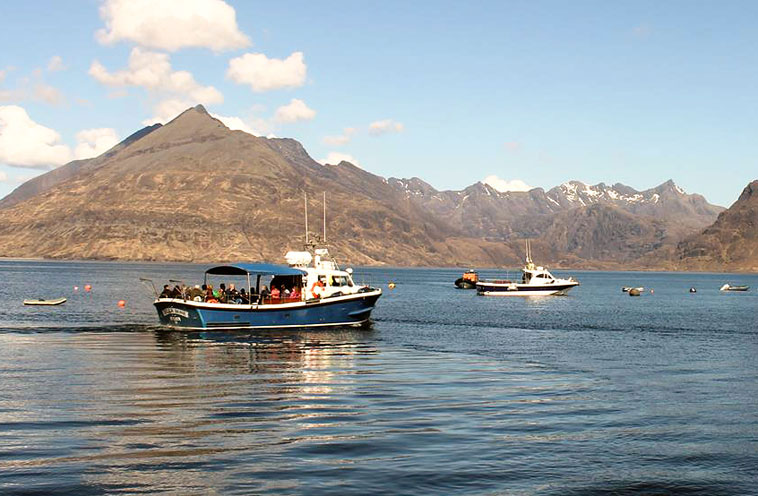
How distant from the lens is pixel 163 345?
4881 centimetres

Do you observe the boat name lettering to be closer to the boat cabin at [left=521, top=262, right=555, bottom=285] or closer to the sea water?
the sea water

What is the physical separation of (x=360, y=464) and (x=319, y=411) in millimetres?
7247

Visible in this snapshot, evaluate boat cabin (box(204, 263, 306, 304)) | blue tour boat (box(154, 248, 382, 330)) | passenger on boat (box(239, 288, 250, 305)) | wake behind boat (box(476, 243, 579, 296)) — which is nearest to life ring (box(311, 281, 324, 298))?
blue tour boat (box(154, 248, 382, 330))

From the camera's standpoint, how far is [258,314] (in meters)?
56.2

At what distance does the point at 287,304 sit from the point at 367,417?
32.0 meters

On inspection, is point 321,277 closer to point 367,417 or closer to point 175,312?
point 175,312

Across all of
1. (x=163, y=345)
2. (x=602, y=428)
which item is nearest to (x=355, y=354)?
(x=163, y=345)

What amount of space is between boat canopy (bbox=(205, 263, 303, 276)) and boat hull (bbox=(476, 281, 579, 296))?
284ft

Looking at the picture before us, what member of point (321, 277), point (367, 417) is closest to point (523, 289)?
point (321, 277)

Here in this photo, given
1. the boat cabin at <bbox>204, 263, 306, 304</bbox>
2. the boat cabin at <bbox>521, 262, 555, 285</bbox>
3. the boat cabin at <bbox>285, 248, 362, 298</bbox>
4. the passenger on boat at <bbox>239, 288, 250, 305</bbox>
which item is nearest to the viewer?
the boat cabin at <bbox>204, 263, 306, 304</bbox>

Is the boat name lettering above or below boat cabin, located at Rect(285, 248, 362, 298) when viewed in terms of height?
below

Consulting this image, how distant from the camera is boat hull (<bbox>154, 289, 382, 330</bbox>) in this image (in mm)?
55281

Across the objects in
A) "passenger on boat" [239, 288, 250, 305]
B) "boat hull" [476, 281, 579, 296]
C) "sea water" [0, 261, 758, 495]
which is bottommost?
"sea water" [0, 261, 758, 495]

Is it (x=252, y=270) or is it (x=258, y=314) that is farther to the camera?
(x=258, y=314)
